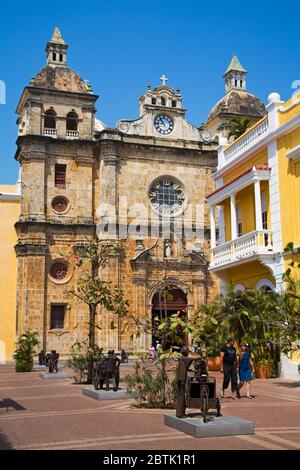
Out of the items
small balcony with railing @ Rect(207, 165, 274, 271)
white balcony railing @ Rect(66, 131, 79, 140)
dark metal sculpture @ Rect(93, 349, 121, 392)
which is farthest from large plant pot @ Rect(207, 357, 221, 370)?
white balcony railing @ Rect(66, 131, 79, 140)

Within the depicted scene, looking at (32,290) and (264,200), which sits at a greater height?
(264,200)

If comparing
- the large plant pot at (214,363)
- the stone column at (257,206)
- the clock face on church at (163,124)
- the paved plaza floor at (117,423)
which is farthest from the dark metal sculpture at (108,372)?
the clock face on church at (163,124)

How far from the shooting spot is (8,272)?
34375 millimetres

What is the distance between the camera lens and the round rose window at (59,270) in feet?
113

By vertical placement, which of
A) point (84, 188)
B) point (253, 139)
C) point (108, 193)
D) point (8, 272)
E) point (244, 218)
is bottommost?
point (8, 272)

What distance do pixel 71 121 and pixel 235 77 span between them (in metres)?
13.8

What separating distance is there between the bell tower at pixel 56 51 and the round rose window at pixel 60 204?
9168 mm

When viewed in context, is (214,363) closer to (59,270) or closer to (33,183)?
(59,270)

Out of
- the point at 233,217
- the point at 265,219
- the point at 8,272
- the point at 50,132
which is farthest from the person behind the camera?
the point at 50,132

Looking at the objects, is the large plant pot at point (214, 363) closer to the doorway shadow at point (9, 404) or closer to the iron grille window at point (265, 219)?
the iron grille window at point (265, 219)

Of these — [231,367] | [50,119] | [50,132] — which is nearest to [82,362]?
[231,367]

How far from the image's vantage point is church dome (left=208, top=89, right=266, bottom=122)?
41000mm

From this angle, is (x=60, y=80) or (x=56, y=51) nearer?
(x=60, y=80)
